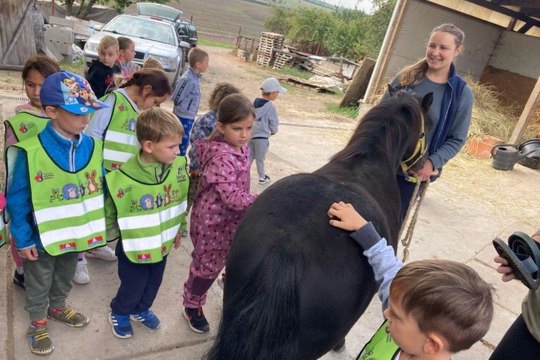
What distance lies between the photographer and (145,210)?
2016 mm

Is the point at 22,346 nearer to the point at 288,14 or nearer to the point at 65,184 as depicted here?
the point at 65,184

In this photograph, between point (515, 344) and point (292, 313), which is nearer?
point (292, 313)

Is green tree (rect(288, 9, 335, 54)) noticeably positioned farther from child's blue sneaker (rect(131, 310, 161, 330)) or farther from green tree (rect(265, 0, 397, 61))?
child's blue sneaker (rect(131, 310, 161, 330))

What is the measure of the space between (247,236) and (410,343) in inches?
26.6

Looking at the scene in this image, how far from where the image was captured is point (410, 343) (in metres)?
1.12

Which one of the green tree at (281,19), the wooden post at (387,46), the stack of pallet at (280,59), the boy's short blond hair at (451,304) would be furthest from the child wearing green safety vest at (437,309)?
the green tree at (281,19)

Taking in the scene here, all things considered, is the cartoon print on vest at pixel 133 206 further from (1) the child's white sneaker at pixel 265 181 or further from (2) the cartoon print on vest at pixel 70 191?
(1) the child's white sneaker at pixel 265 181

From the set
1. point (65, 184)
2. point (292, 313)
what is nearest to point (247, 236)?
point (292, 313)

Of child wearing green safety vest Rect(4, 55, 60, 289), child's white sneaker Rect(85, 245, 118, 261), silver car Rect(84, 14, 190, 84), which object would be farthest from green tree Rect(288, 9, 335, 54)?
child wearing green safety vest Rect(4, 55, 60, 289)

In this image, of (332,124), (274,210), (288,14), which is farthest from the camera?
(288,14)

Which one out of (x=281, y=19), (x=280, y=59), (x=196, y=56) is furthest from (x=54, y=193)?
(x=281, y=19)

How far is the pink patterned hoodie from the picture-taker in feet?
6.50

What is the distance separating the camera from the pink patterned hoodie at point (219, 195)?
1982 mm

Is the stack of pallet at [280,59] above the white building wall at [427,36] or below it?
below
